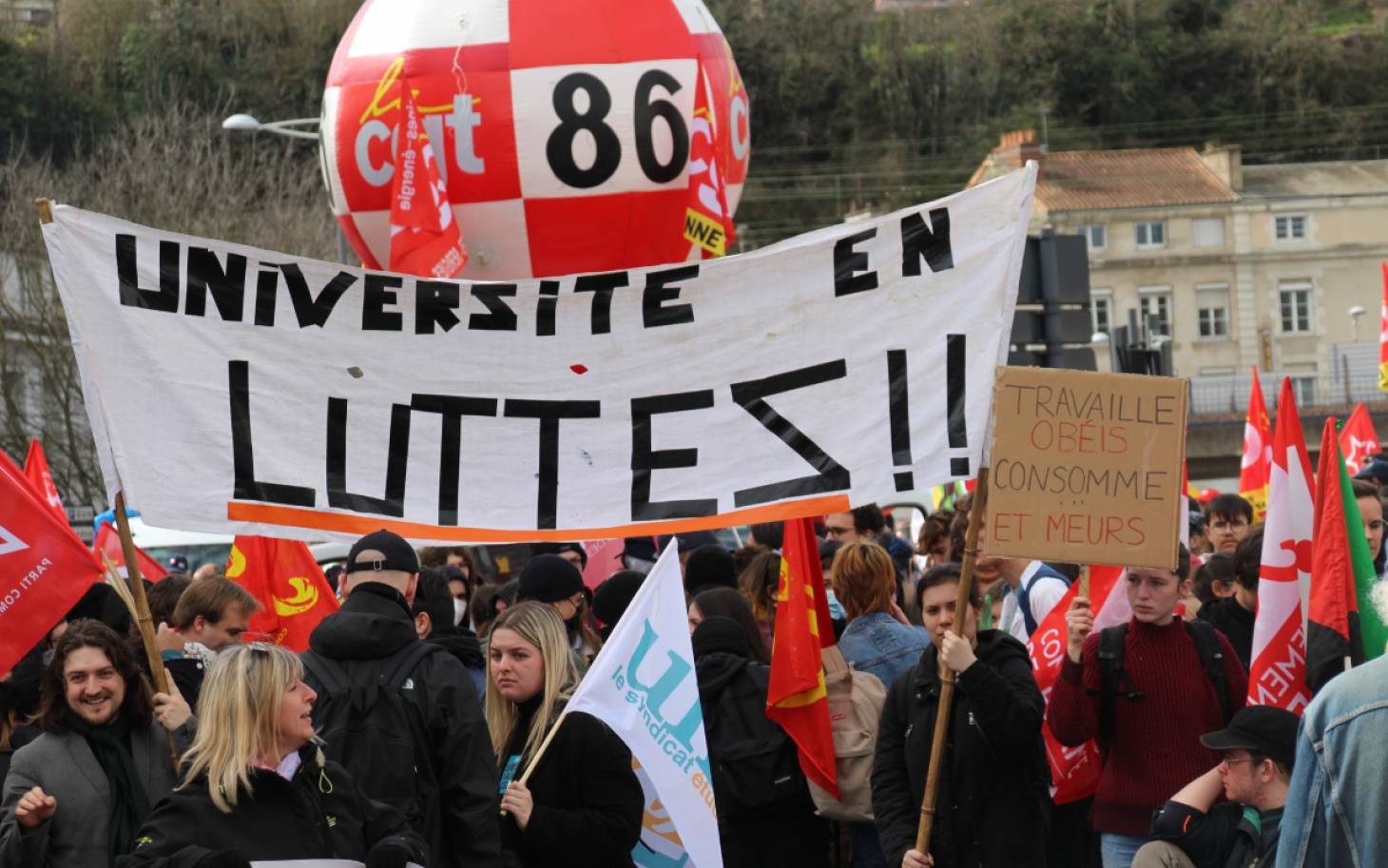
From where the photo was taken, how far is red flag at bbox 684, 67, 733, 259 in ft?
39.3

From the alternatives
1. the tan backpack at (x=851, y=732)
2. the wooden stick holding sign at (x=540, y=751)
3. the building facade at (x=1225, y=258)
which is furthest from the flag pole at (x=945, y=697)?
the building facade at (x=1225, y=258)

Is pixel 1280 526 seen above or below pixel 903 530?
above

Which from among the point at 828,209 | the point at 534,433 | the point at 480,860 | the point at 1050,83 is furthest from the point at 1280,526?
the point at 1050,83

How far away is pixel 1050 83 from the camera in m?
111

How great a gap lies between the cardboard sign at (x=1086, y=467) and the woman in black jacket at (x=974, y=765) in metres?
0.43

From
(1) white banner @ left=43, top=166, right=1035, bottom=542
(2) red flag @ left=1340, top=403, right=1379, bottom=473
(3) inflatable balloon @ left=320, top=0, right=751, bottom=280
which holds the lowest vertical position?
(2) red flag @ left=1340, top=403, right=1379, bottom=473

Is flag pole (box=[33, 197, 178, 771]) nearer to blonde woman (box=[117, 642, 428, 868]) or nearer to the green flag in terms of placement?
blonde woman (box=[117, 642, 428, 868])

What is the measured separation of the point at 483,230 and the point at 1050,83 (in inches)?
4047

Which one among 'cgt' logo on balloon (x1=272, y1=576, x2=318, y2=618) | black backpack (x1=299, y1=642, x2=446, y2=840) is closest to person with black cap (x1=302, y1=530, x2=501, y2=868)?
black backpack (x1=299, y1=642, x2=446, y2=840)

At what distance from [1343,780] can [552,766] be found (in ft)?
9.30

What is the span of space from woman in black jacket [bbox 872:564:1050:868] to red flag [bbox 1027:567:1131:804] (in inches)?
14.9

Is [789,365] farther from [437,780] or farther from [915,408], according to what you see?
[437,780]

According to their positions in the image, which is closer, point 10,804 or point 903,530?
point 10,804

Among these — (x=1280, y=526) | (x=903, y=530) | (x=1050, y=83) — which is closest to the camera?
(x=1280, y=526)
